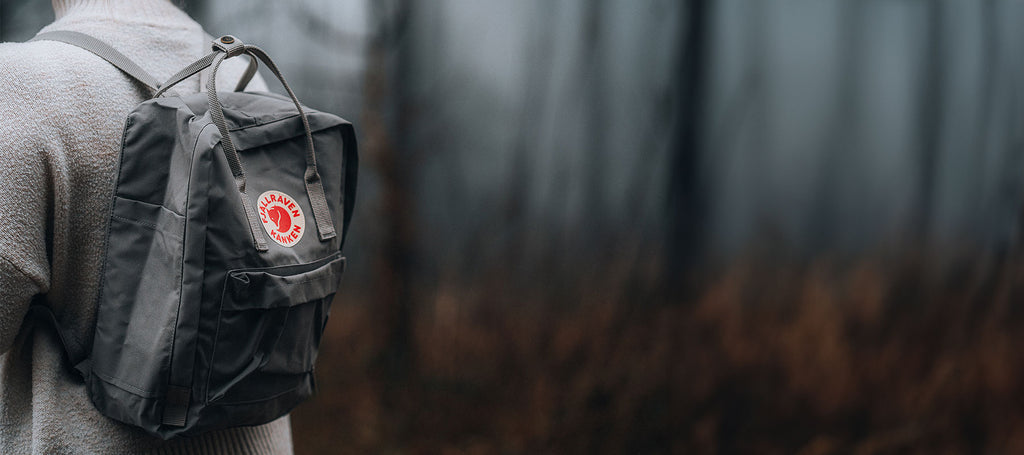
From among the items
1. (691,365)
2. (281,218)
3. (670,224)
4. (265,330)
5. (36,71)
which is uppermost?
(36,71)

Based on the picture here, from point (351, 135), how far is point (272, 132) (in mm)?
151

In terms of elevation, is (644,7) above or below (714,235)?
above

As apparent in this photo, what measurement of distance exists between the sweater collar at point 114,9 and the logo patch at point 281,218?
0.32 meters

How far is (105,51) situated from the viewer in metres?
0.89

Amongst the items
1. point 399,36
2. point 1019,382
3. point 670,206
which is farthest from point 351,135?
point 1019,382

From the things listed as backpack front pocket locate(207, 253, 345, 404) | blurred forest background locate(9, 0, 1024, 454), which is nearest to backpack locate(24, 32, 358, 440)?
backpack front pocket locate(207, 253, 345, 404)

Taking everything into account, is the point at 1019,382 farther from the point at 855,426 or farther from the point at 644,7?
the point at 644,7

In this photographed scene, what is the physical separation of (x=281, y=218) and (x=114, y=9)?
37 centimetres

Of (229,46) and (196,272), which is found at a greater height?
(229,46)

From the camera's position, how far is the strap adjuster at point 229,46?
902mm

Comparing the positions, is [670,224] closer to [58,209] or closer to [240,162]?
[240,162]

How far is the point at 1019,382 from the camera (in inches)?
92.9

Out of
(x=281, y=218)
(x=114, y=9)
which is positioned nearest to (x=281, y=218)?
(x=281, y=218)

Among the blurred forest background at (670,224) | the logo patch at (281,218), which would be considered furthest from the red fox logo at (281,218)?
the blurred forest background at (670,224)
